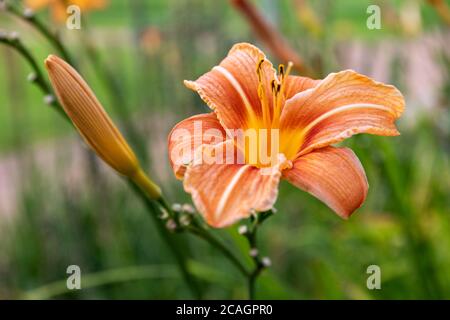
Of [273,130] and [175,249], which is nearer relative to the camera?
[273,130]

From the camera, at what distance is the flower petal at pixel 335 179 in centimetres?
Answer: 43

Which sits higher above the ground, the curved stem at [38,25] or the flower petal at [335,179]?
the curved stem at [38,25]

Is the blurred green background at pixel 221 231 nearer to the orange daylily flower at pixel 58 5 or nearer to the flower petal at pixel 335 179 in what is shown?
the orange daylily flower at pixel 58 5

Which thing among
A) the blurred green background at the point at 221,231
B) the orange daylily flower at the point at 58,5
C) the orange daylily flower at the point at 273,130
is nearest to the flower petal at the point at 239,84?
the orange daylily flower at the point at 273,130

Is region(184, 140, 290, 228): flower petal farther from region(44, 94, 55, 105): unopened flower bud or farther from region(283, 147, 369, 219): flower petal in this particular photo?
region(44, 94, 55, 105): unopened flower bud

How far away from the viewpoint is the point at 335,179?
17.3 inches

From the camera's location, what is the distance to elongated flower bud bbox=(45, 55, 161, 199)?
471 millimetres

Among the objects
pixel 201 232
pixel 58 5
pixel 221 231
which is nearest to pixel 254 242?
pixel 201 232

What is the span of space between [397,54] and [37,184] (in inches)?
35.1

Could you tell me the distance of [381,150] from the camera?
2.62 feet

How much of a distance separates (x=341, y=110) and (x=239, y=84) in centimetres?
9

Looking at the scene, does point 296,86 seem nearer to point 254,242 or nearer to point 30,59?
point 254,242
